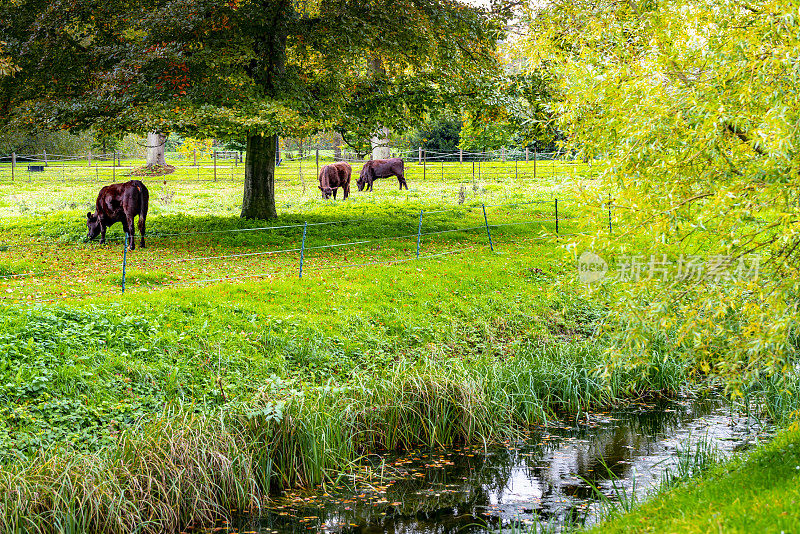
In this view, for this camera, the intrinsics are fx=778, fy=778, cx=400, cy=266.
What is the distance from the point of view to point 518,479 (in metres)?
9.18

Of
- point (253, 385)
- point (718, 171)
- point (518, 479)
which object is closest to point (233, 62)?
point (253, 385)

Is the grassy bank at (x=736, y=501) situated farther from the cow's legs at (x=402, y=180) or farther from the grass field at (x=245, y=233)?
the cow's legs at (x=402, y=180)

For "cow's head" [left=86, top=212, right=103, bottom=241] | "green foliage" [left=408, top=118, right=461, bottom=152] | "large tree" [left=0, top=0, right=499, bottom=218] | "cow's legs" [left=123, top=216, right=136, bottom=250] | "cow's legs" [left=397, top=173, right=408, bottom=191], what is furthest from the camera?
"green foliage" [left=408, top=118, right=461, bottom=152]

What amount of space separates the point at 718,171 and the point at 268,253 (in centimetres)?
1157

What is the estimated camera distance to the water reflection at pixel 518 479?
807 centimetres

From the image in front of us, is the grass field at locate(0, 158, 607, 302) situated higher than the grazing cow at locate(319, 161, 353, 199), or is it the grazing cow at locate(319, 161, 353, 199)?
the grazing cow at locate(319, 161, 353, 199)

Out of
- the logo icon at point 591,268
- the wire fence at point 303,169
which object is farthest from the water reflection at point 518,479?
the wire fence at point 303,169

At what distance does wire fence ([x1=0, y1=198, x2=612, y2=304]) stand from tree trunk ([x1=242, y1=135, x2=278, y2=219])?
5.07ft

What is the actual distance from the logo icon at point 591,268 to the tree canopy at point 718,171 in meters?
0.81

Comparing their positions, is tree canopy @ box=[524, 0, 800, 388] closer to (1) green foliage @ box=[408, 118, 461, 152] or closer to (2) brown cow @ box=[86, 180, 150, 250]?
(2) brown cow @ box=[86, 180, 150, 250]

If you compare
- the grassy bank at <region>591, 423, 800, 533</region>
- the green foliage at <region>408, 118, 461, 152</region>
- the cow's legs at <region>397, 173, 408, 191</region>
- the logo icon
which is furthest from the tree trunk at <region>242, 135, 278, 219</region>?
the green foliage at <region>408, 118, 461, 152</region>

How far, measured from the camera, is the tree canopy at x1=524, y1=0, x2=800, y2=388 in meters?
6.91

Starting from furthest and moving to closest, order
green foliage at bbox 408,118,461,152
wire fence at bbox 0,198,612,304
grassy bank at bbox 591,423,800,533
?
green foliage at bbox 408,118,461,152, wire fence at bbox 0,198,612,304, grassy bank at bbox 591,423,800,533

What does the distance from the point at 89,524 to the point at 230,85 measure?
1184 cm
